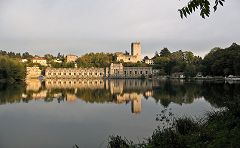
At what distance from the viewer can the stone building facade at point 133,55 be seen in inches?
5955

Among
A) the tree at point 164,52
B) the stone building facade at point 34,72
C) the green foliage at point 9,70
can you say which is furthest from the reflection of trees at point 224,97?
the tree at point 164,52

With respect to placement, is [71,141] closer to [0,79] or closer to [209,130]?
[209,130]

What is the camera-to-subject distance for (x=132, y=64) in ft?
463

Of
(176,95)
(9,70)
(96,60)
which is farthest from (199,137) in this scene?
(96,60)

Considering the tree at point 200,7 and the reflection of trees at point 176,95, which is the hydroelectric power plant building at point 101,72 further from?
the tree at point 200,7

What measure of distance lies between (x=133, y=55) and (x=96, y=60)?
59.1ft

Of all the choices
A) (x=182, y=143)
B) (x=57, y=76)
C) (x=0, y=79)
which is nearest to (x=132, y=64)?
(x=57, y=76)

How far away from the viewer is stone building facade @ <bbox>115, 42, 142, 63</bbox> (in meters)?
151

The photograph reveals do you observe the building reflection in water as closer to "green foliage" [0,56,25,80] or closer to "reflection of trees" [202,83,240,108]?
"reflection of trees" [202,83,240,108]

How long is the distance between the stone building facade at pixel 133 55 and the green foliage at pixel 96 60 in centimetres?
403

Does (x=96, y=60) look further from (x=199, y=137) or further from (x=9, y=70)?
(x=199, y=137)

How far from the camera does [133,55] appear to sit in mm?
155875

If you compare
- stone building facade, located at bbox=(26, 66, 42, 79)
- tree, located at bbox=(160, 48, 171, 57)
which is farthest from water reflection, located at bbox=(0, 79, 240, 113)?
tree, located at bbox=(160, 48, 171, 57)

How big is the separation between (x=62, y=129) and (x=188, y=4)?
11.7m
